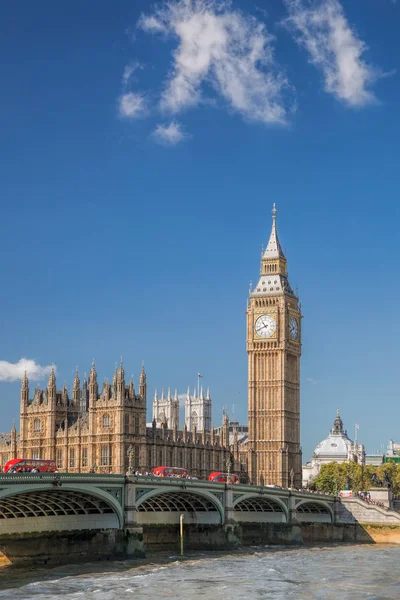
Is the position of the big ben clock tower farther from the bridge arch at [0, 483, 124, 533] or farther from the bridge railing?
the bridge railing

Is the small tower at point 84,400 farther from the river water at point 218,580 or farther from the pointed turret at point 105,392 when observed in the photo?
the river water at point 218,580

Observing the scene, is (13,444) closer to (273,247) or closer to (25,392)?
(25,392)

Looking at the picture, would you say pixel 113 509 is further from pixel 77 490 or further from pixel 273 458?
pixel 273 458

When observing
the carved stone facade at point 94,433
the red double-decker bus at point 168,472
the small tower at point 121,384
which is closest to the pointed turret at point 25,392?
the carved stone facade at point 94,433

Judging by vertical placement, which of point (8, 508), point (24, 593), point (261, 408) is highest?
point (261, 408)

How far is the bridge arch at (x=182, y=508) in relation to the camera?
89125mm

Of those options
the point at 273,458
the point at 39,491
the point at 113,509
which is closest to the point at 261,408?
the point at 273,458

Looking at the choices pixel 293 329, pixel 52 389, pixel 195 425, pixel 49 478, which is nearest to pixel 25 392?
pixel 52 389

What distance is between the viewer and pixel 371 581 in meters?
70.4

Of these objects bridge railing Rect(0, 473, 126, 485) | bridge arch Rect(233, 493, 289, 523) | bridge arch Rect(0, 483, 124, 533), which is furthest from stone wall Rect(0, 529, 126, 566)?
bridge arch Rect(233, 493, 289, 523)

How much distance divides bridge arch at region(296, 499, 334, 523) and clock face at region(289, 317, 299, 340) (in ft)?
150

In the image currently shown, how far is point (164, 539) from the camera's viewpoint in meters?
93.3

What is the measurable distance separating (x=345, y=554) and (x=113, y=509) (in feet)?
81.6

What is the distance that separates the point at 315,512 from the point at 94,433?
2845 cm
